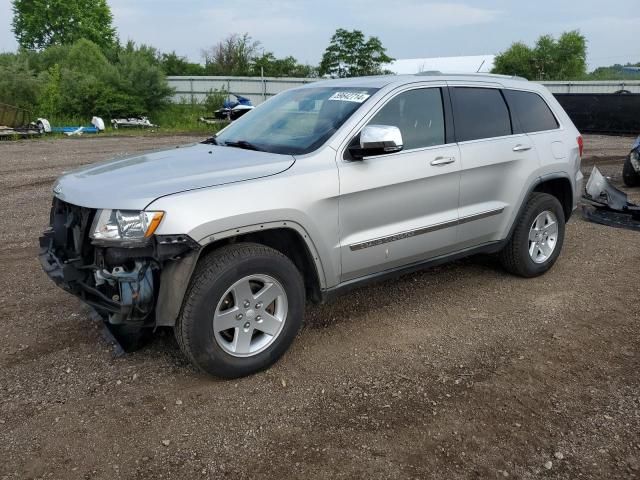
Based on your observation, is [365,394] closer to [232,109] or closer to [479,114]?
[479,114]

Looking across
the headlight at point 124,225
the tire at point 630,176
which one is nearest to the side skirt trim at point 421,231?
the headlight at point 124,225

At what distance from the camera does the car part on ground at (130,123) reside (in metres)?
24.9

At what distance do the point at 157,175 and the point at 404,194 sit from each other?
1712 mm

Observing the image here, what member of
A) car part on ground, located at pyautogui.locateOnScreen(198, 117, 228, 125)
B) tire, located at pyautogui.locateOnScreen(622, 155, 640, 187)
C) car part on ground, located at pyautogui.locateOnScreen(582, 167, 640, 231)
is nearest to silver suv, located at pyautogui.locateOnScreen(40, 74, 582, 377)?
car part on ground, located at pyautogui.locateOnScreen(582, 167, 640, 231)

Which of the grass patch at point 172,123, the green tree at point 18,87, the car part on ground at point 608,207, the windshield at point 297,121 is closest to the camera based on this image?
the windshield at point 297,121

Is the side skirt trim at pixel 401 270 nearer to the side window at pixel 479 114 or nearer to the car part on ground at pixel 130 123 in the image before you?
the side window at pixel 479 114

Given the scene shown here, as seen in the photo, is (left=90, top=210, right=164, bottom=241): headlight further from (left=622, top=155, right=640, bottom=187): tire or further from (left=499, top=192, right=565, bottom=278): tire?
(left=622, top=155, right=640, bottom=187): tire

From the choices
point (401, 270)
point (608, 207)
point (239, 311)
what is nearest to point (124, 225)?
point (239, 311)

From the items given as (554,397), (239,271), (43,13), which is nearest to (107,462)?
(239,271)

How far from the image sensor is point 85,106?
25.6 metres

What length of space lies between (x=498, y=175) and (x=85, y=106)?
24.6 m

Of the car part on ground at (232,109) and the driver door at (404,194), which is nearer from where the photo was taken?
the driver door at (404,194)

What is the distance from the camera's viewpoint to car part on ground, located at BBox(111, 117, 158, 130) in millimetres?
24891

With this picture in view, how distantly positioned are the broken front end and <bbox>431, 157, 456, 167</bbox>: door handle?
199cm
